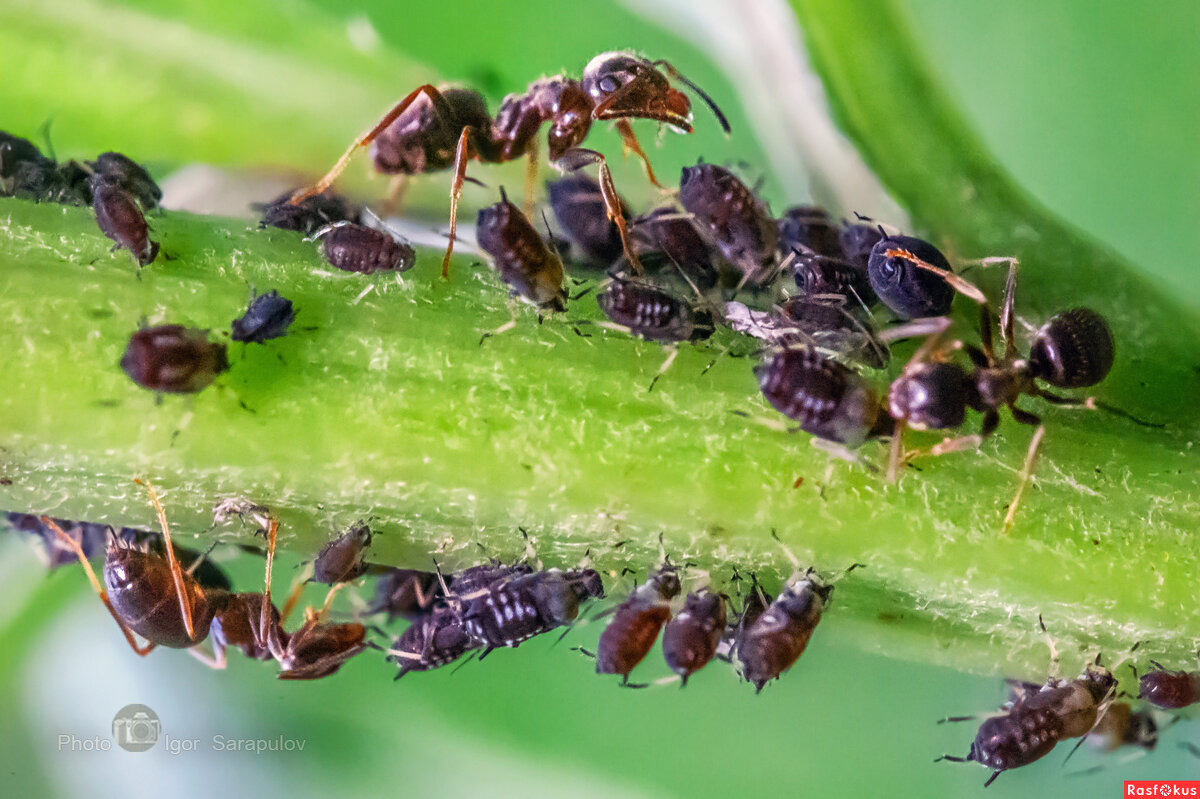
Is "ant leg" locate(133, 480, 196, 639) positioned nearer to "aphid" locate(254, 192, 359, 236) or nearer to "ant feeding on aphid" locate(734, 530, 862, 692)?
"aphid" locate(254, 192, 359, 236)

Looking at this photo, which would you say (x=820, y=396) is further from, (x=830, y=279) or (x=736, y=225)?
(x=736, y=225)

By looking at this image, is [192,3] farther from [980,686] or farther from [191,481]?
[980,686]

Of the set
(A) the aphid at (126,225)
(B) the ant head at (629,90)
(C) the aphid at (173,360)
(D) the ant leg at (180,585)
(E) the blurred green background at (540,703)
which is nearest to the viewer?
(C) the aphid at (173,360)

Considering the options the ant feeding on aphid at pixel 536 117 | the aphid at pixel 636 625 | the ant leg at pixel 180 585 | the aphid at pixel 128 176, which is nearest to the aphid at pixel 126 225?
the aphid at pixel 128 176

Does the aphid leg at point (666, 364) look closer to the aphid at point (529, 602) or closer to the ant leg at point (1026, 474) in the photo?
the aphid at point (529, 602)

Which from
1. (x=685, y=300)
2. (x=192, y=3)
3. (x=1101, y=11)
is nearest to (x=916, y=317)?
(x=685, y=300)

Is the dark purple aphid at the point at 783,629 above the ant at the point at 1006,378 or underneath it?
underneath

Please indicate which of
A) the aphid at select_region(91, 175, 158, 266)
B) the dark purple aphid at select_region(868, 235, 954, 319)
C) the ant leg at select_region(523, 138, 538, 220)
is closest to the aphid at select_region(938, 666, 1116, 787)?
the dark purple aphid at select_region(868, 235, 954, 319)

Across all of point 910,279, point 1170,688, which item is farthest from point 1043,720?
point 910,279
